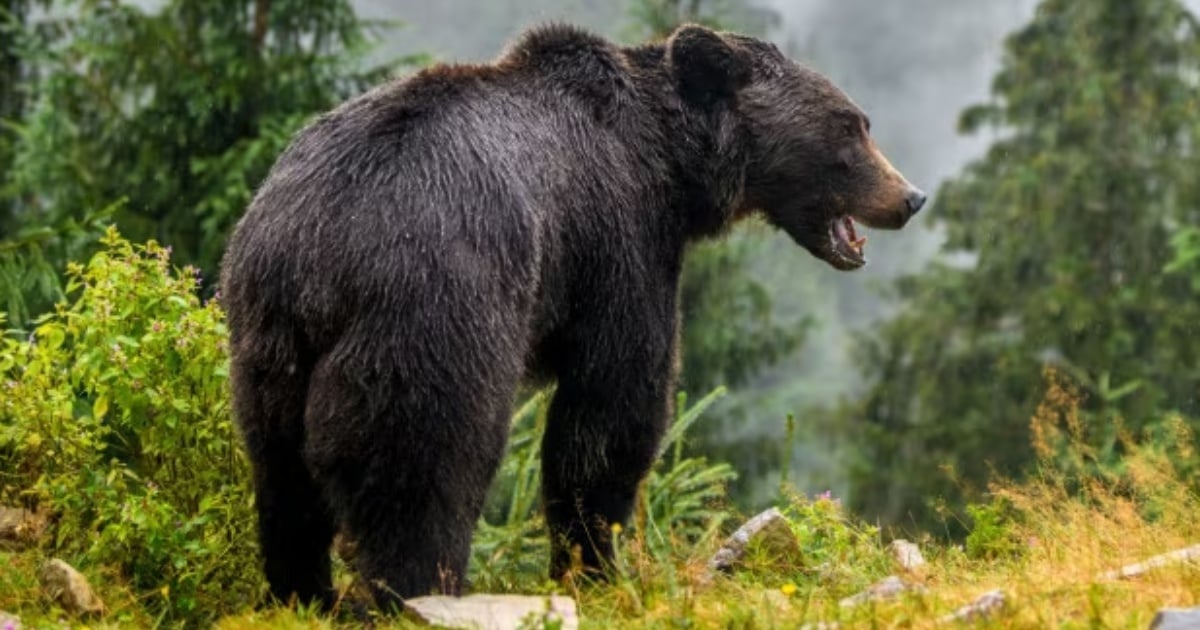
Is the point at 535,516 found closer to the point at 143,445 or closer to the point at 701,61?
the point at 143,445

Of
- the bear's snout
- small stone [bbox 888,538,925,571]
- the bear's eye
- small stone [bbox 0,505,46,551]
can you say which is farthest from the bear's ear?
small stone [bbox 0,505,46,551]

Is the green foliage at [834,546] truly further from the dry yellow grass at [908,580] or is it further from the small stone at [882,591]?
the small stone at [882,591]

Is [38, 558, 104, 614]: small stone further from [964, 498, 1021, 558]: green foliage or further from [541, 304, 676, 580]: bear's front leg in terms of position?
[964, 498, 1021, 558]: green foliage

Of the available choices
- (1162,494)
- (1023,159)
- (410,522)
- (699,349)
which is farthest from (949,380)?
(410,522)

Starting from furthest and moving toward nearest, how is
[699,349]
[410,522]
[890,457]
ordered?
1. [890,457]
2. [699,349]
3. [410,522]

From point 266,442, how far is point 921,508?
48.3ft

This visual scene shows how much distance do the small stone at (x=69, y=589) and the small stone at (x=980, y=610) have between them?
3041 mm

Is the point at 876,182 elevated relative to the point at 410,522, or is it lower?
elevated

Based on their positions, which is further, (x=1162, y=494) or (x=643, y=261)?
(x=1162, y=494)

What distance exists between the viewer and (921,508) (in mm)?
18797

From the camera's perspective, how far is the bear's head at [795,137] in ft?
21.0

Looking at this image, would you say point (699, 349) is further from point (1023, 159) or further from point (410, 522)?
point (410, 522)

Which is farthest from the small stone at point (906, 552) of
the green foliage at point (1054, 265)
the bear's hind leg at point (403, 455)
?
the green foliage at point (1054, 265)

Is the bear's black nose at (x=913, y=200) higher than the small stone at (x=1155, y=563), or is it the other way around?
the bear's black nose at (x=913, y=200)
